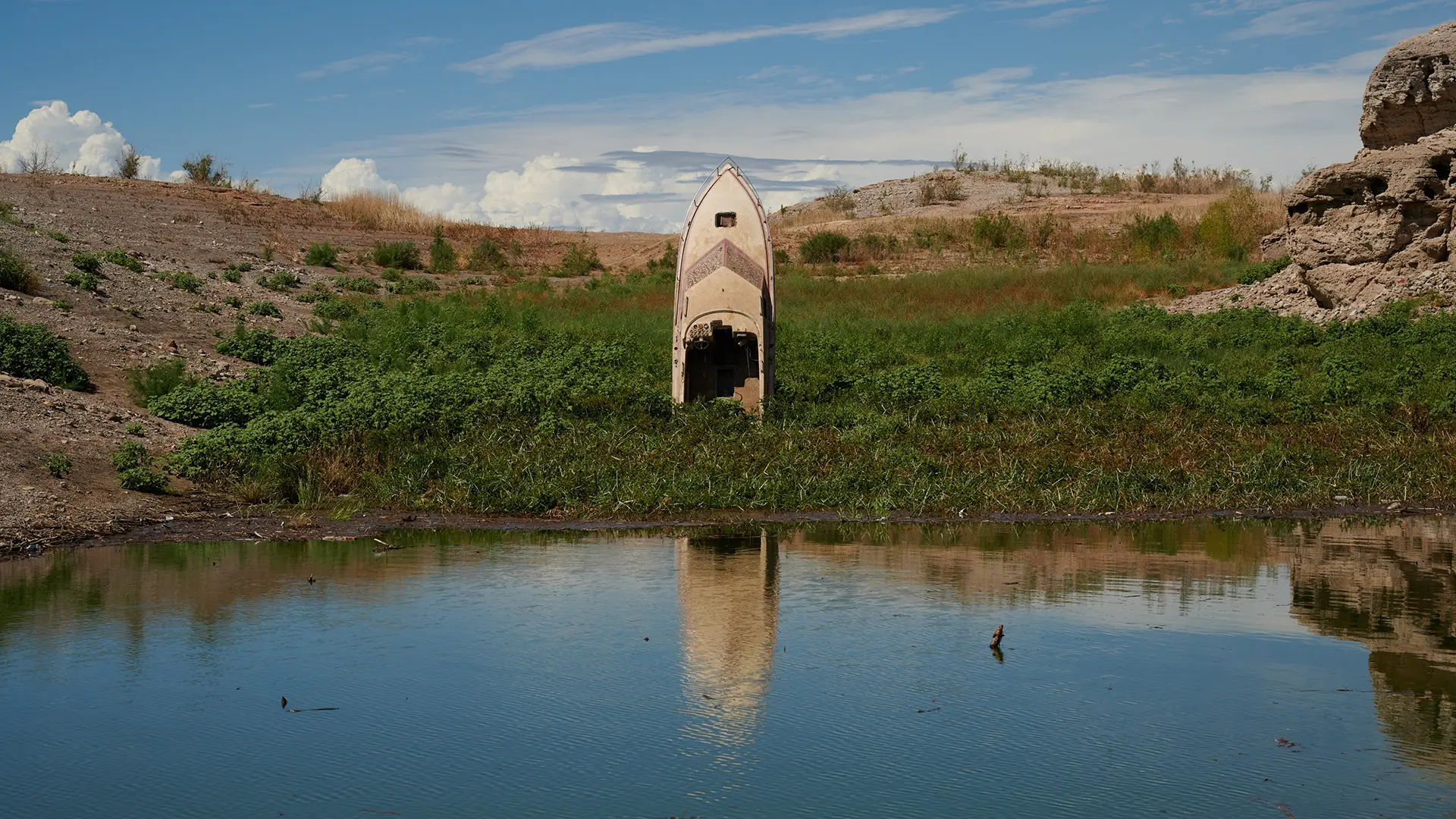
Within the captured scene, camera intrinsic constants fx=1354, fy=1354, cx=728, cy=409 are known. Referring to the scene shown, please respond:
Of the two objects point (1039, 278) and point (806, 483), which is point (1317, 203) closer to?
point (1039, 278)

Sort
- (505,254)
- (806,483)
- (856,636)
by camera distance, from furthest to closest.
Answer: (505,254), (806,483), (856,636)

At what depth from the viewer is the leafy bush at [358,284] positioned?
3044cm

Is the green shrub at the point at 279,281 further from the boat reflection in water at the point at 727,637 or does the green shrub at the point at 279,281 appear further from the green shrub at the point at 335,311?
the boat reflection in water at the point at 727,637

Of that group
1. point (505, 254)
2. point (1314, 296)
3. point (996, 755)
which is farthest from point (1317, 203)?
point (505, 254)

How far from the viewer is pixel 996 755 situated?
6285mm

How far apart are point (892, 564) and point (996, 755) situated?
14.1 ft

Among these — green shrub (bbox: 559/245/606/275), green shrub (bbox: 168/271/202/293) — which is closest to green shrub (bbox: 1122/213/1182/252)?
green shrub (bbox: 559/245/606/275)

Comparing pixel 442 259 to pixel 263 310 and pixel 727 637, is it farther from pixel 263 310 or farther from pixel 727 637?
pixel 727 637

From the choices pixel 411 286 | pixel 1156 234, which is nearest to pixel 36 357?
pixel 411 286

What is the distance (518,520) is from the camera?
12.8 m

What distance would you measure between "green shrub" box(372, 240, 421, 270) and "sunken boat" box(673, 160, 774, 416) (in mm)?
17496

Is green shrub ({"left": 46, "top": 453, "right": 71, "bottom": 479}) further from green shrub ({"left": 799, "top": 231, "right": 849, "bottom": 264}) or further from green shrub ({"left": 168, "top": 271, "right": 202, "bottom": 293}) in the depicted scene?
green shrub ({"left": 799, "top": 231, "right": 849, "bottom": 264})

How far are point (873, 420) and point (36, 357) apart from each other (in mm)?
10305


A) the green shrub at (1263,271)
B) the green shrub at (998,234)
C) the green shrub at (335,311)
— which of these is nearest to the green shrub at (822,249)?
the green shrub at (998,234)
